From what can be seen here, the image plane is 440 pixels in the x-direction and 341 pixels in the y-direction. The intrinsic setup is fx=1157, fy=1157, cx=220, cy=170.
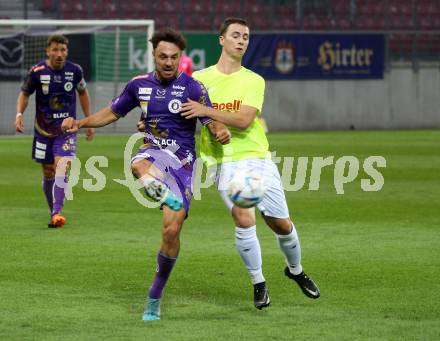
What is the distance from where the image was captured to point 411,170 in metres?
19.9

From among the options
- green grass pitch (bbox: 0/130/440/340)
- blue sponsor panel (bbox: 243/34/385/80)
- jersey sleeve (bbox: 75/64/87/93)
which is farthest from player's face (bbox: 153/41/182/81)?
blue sponsor panel (bbox: 243/34/385/80)

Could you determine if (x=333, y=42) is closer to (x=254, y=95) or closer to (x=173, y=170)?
(x=254, y=95)

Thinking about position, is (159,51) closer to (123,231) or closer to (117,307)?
(117,307)

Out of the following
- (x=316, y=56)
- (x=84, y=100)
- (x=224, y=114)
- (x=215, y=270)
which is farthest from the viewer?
(x=316, y=56)

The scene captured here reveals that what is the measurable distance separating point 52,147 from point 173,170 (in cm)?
564

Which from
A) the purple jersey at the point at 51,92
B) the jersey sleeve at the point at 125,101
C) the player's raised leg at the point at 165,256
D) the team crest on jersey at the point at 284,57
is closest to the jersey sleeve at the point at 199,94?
the jersey sleeve at the point at 125,101

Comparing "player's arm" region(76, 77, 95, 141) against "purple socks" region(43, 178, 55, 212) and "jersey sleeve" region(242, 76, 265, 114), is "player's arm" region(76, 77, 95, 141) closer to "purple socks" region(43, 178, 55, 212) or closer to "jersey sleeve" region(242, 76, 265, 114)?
"purple socks" region(43, 178, 55, 212)

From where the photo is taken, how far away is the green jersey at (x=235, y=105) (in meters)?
8.24

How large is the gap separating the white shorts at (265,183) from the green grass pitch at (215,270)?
2.19 feet

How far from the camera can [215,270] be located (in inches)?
380

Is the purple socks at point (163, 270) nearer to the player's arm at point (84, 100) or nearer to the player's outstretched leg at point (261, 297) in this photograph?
the player's outstretched leg at point (261, 297)

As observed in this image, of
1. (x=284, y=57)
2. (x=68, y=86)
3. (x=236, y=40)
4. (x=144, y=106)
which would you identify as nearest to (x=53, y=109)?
(x=68, y=86)

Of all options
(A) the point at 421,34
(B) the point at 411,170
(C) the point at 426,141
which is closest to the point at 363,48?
(A) the point at 421,34

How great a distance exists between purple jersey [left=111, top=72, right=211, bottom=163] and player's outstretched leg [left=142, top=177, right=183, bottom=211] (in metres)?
0.37
